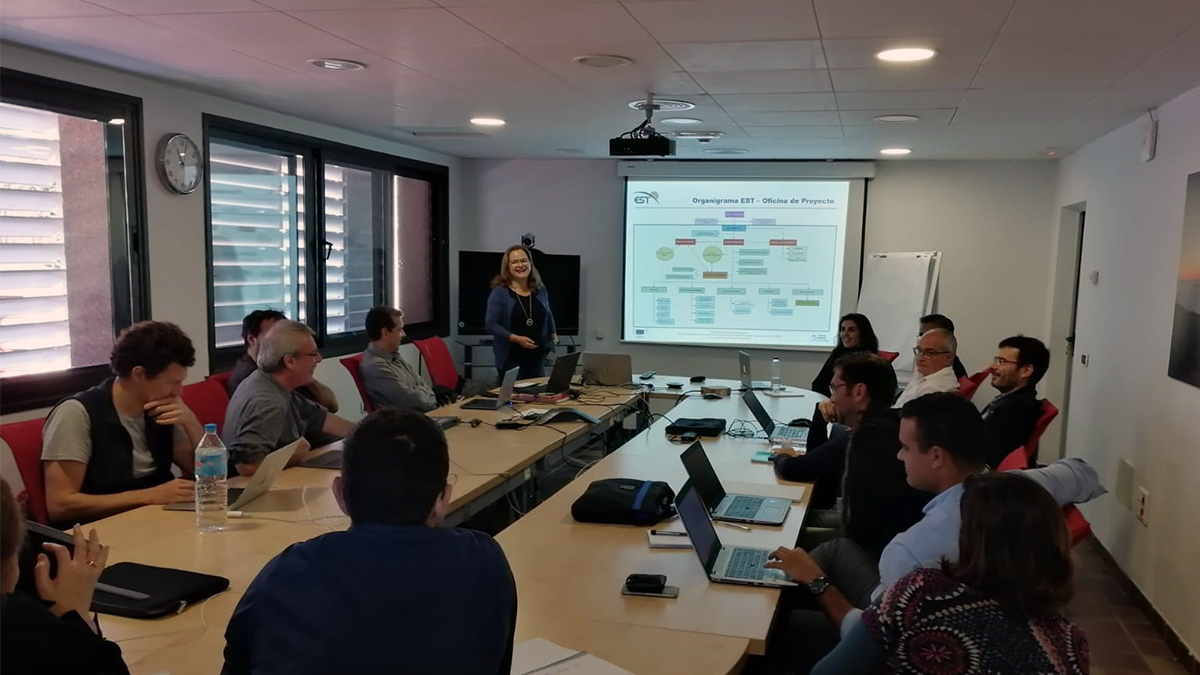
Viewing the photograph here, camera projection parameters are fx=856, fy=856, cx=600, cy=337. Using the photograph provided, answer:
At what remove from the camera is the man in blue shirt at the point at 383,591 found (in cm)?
130

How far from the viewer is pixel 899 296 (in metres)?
7.04

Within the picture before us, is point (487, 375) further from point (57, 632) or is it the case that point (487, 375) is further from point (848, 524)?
point (57, 632)

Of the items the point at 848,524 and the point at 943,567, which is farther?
the point at 848,524

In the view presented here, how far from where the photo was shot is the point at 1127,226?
4.64 metres

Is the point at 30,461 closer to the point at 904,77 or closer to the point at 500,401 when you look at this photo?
the point at 500,401

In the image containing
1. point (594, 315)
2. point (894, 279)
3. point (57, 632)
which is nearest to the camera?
point (57, 632)

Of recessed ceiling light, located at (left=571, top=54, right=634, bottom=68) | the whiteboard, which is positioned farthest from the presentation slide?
recessed ceiling light, located at (left=571, top=54, right=634, bottom=68)

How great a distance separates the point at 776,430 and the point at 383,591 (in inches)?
128

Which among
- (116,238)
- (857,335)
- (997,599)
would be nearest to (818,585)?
(997,599)

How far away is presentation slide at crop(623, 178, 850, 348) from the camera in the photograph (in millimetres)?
7449

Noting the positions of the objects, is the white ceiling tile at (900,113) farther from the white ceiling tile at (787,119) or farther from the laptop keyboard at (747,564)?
the laptop keyboard at (747,564)

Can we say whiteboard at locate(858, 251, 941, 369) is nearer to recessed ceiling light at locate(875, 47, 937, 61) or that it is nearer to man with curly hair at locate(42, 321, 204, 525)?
recessed ceiling light at locate(875, 47, 937, 61)

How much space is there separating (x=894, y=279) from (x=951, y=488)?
5317mm

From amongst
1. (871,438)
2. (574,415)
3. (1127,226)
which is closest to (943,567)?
(871,438)
